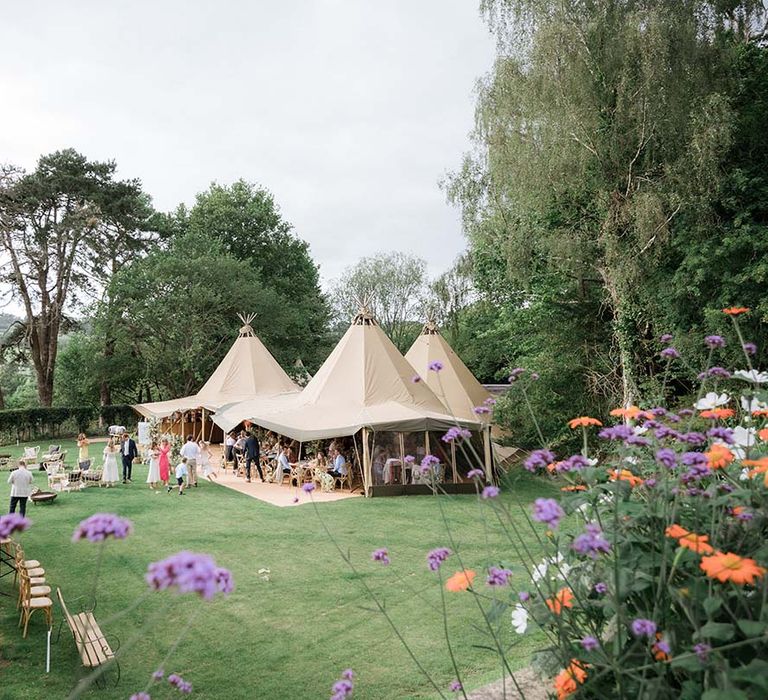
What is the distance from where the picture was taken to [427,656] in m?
5.62

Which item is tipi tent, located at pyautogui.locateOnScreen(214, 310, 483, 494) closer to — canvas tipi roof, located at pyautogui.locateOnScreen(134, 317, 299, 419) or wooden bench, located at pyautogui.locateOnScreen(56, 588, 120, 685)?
canvas tipi roof, located at pyautogui.locateOnScreen(134, 317, 299, 419)

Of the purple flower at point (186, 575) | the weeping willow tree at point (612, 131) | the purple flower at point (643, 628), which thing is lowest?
the purple flower at point (643, 628)

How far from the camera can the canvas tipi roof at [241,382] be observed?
878 inches

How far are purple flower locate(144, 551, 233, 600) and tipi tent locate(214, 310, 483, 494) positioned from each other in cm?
1265

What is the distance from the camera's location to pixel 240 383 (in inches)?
902

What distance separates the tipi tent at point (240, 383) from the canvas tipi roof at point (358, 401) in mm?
4254

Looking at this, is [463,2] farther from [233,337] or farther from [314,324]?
[314,324]

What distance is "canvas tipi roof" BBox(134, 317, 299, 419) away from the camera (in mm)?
22305

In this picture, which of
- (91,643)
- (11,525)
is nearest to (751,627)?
(11,525)

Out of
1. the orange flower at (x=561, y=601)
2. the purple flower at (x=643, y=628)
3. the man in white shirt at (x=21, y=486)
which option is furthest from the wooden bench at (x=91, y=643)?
the man in white shirt at (x=21, y=486)

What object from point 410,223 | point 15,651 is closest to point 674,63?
point 15,651

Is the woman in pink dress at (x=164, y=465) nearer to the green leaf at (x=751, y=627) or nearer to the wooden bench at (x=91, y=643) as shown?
the wooden bench at (x=91, y=643)

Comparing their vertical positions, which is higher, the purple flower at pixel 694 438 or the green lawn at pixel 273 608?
the purple flower at pixel 694 438

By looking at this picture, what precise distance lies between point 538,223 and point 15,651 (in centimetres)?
1423
